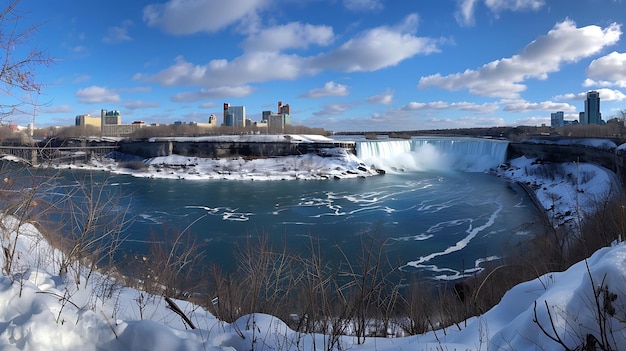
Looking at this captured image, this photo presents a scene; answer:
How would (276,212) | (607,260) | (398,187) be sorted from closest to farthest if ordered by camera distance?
(607,260) → (276,212) → (398,187)

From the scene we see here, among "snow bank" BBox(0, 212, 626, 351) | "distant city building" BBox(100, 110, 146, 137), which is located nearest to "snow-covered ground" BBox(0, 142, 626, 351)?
"snow bank" BBox(0, 212, 626, 351)

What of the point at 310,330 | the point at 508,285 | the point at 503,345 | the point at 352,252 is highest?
the point at 503,345

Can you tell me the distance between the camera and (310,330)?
3.51 metres

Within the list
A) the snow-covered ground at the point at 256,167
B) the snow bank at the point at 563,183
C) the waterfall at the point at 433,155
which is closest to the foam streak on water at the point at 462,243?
the snow bank at the point at 563,183

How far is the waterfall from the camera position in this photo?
3991 cm

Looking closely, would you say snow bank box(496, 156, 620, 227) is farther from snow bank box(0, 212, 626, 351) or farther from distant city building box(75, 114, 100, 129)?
distant city building box(75, 114, 100, 129)

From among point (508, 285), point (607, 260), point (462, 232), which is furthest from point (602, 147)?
point (607, 260)

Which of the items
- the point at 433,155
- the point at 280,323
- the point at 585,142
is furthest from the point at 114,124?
the point at 280,323

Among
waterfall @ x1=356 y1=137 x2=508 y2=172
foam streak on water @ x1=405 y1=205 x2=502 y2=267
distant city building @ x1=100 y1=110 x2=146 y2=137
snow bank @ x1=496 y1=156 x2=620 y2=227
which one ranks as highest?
distant city building @ x1=100 y1=110 x2=146 y2=137

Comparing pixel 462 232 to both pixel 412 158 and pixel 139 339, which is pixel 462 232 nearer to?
pixel 139 339

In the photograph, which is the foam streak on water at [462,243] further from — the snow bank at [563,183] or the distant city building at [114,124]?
the distant city building at [114,124]

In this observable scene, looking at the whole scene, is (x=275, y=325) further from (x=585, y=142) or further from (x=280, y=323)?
(x=585, y=142)

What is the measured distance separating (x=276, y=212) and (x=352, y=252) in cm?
768

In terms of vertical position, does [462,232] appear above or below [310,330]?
below
